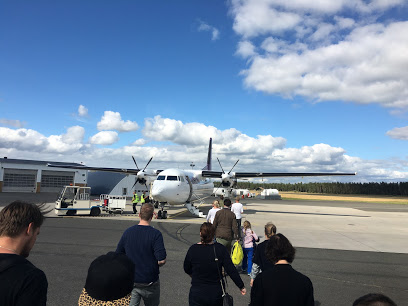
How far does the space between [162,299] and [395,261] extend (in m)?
7.94

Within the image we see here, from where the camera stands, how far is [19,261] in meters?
1.78

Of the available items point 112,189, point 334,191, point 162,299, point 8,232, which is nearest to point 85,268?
point 162,299

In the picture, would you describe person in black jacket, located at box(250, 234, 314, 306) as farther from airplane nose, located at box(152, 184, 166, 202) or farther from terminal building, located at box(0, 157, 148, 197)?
terminal building, located at box(0, 157, 148, 197)

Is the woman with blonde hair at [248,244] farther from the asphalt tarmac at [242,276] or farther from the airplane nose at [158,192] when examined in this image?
the airplane nose at [158,192]

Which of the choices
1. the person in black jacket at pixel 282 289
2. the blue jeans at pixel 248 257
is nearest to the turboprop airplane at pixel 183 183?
the blue jeans at pixel 248 257

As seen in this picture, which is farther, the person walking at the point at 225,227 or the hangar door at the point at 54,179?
the hangar door at the point at 54,179

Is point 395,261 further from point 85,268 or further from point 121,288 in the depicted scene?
point 121,288

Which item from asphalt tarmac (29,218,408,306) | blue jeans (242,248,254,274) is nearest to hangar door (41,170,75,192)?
asphalt tarmac (29,218,408,306)

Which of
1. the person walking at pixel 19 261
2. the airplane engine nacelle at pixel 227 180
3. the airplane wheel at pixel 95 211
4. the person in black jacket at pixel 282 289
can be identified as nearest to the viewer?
the person walking at pixel 19 261

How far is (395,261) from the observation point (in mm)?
9297

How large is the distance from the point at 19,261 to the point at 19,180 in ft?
180

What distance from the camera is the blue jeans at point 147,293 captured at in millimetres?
3850

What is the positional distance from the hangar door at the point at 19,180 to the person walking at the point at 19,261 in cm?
5396

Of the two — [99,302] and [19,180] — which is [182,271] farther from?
[19,180]
